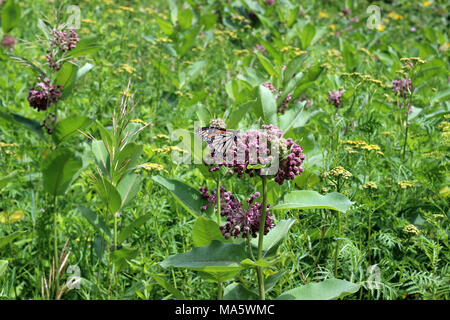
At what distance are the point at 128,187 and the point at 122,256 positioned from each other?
35cm

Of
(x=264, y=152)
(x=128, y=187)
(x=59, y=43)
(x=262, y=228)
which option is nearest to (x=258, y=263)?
(x=262, y=228)

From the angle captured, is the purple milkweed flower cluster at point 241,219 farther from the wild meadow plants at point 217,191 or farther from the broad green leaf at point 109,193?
the broad green leaf at point 109,193

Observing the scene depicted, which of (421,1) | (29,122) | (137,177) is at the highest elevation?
(421,1)

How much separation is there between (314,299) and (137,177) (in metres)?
1.10

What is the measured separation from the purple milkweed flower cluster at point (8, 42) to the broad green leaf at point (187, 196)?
3.67m

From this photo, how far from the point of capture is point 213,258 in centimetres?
170

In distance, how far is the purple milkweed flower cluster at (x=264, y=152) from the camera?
5.26 feet

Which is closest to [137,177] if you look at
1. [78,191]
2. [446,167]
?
[78,191]

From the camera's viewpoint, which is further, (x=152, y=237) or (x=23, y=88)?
(x=23, y=88)

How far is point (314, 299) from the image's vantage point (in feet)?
5.82

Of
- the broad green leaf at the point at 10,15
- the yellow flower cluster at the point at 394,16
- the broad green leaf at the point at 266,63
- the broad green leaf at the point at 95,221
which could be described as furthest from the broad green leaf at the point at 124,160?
the yellow flower cluster at the point at 394,16

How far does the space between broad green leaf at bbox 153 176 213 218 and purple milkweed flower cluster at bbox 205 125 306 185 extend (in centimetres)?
43

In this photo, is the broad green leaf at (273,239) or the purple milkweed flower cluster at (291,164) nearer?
the purple milkweed flower cluster at (291,164)
